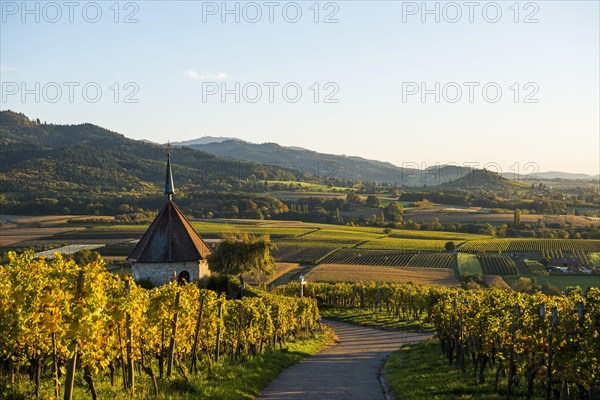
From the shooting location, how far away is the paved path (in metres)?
15.7

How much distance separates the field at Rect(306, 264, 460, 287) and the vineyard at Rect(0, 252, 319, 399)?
39.6 m

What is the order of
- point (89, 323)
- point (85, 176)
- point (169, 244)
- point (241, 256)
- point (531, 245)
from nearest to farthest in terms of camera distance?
1. point (89, 323)
2. point (169, 244)
3. point (241, 256)
4. point (531, 245)
5. point (85, 176)

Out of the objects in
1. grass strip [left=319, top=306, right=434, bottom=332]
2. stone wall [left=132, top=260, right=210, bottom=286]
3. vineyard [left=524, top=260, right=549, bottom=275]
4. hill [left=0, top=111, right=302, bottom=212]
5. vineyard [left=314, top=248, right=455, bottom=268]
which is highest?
hill [left=0, top=111, right=302, bottom=212]

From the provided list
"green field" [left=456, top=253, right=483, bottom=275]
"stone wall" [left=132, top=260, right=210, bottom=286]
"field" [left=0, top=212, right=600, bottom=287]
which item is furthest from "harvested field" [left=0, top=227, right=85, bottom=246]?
"green field" [left=456, top=253, right=483, bottom=275]

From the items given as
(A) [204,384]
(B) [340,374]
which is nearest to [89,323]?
(A) [204,384]

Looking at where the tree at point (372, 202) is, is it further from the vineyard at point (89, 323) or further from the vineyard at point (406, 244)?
the vineyard at point (89, 323)

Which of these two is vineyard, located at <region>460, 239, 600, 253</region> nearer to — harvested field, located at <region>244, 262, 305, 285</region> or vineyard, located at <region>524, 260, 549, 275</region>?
vineyard, located at <region>524, 260, 549, 275</region>

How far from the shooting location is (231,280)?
33906mm

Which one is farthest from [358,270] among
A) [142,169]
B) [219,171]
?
[219,171]

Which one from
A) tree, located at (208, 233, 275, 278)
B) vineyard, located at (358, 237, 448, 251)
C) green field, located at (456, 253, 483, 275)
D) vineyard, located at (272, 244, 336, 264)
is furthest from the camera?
vineyard, located at (358, 237, 448, 251)

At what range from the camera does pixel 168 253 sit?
33000 mm

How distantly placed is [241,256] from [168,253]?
610 centimetres

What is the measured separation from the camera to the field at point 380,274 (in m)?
58.7

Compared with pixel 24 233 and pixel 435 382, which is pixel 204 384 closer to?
pixel 435 382
